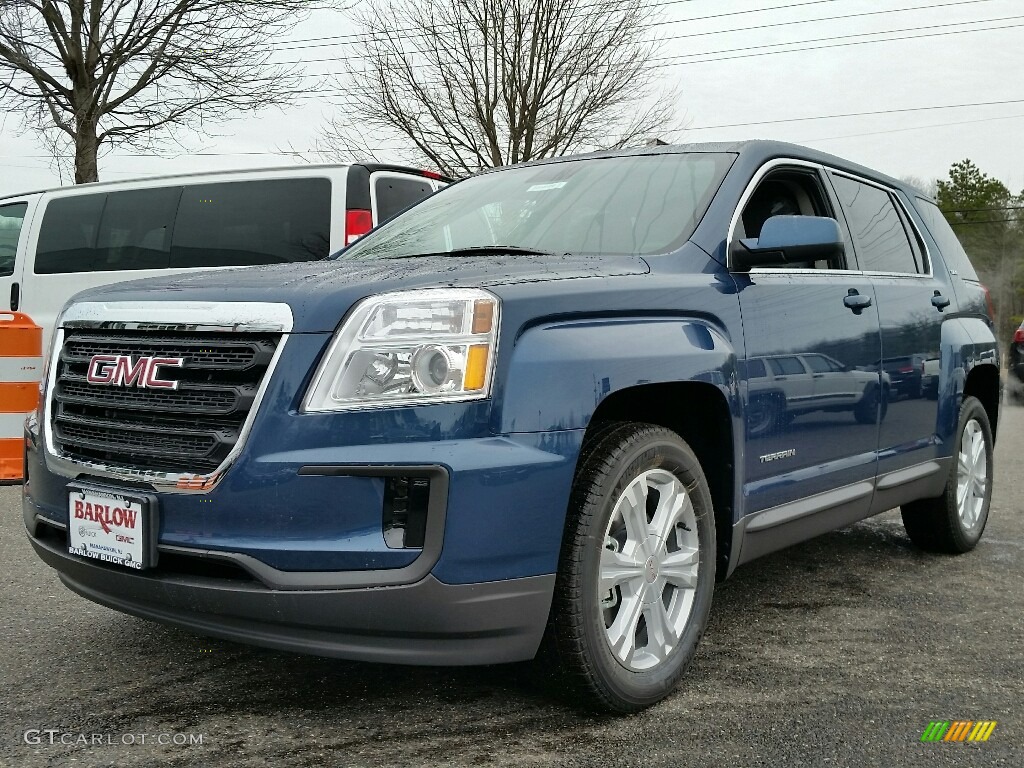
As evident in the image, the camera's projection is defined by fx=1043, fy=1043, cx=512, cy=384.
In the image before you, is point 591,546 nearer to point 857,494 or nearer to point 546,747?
point 546,747

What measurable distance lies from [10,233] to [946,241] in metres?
8.26

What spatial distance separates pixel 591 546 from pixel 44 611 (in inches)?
88.5

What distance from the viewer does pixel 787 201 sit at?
3.98 m

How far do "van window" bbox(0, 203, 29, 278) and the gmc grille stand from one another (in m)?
7.63

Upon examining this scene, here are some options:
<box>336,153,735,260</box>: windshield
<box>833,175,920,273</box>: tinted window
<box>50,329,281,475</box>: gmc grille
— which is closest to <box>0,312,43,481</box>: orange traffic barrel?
<box>336,153,735,260</box>: windshield

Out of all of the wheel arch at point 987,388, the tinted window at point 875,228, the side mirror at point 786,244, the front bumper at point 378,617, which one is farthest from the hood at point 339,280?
the wheel arch at point 987,388

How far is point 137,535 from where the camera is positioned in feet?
8.36

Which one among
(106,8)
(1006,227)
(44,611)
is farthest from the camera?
(1006,227)

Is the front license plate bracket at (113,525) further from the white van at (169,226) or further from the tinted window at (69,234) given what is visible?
the tinted window at (69,234)

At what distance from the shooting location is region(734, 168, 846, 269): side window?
3.70 metres

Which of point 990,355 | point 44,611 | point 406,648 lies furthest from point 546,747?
point 990,355

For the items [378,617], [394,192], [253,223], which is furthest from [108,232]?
[378,617]

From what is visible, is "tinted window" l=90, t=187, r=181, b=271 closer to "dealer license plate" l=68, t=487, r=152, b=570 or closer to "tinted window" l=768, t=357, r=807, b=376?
"dealer license plate" l=68, t=487, r=152, b=570

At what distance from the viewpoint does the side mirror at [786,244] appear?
3.27m
